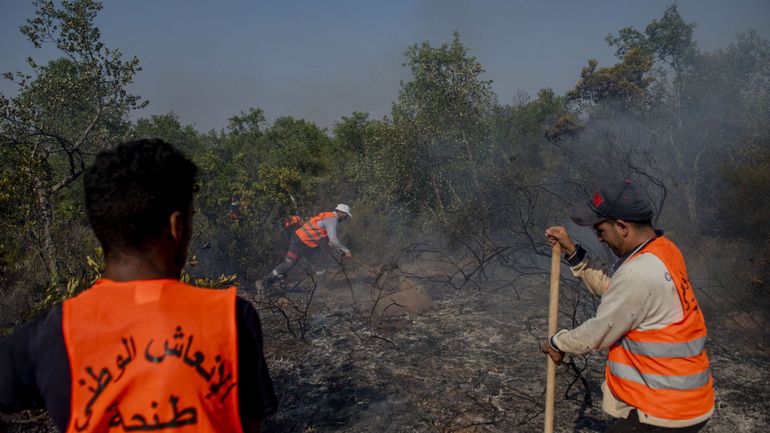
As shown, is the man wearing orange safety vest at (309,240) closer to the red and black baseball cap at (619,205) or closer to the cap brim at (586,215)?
the cap brim at (586,215)

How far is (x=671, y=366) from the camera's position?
83.0 inches

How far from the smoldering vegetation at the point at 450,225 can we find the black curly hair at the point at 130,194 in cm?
228

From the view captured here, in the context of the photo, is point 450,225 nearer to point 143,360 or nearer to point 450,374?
point 450,374

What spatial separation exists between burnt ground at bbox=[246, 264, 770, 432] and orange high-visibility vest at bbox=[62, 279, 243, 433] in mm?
2958

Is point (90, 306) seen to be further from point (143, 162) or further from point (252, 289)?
point (252, 289)

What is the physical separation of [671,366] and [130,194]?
222cm

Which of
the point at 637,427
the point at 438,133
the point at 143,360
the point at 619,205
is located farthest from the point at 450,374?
the point at 438,133

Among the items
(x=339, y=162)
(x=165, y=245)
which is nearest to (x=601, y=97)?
(x=339, y=162)

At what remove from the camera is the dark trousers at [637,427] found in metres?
2.12

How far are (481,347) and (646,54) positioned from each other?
425 inches

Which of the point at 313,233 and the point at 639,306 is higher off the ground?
the point at 313,233

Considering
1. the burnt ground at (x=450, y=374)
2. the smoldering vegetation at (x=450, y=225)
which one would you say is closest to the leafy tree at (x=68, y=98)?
the smoldering vegetation at (x=450, y=225)

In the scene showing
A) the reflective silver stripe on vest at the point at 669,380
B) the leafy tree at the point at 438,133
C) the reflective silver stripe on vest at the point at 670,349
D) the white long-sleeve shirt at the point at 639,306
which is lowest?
the reflective silver stripe on vest at the point at 669,380

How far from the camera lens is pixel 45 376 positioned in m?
1.13
